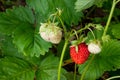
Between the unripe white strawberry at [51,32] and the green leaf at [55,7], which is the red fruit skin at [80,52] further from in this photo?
the green leaf at [55,7]

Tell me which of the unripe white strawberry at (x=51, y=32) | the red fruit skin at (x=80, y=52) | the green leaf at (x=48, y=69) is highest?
the unripe white strawberry at (x=51, y=32)

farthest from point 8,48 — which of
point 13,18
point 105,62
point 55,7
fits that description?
point 105,62

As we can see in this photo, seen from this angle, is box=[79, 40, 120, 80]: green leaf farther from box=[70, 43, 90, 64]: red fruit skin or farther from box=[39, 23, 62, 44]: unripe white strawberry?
box=[39, 23, 62, 44]: unripe white strawberry

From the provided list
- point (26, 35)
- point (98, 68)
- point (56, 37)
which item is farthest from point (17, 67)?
point (56, 37)

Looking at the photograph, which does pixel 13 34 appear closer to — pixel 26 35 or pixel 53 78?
pixel 26 35

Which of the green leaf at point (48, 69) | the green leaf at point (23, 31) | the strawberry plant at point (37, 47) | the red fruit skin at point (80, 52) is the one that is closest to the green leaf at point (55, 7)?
the strawberry plant at point (37, 47)

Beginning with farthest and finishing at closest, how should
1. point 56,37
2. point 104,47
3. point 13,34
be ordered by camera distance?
point 104,47 → point 13,34 → point 56,37
